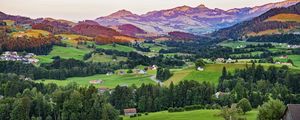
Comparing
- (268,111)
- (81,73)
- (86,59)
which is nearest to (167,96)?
(268,111)

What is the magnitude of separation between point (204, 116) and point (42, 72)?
88664mm

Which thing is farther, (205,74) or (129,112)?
(205,74)

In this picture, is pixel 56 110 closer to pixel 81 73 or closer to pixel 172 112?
pixel 172 112

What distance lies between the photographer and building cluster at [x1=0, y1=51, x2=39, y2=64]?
17834 centimetres

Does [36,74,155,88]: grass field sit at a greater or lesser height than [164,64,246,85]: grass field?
lesser

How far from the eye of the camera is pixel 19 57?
189 metres

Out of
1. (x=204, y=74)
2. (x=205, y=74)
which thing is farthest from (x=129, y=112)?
(x=205, y=74)

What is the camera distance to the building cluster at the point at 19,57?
17834cm

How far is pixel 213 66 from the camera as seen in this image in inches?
6097

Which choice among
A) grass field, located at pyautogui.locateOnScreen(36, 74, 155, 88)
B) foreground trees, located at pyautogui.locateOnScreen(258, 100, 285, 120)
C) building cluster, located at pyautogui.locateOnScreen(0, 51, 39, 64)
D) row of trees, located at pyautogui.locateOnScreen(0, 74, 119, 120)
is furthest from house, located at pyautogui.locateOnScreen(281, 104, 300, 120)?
building cluster, located at pyautogui.locateOnScreen(0, 51, 39, 64)

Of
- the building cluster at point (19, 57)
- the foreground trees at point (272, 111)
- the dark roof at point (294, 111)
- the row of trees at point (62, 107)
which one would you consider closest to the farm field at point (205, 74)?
the row of trees at point (62, 107)

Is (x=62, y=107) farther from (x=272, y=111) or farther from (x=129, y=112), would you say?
(x=272, y=111)

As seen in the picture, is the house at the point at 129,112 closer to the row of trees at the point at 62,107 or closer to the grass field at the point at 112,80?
the row of trees at the point at 62,107

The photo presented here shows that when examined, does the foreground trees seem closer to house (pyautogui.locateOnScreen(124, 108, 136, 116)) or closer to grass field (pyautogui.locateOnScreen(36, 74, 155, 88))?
house (pyautogui.locateOnScreen(124, 108, 136, 116))
